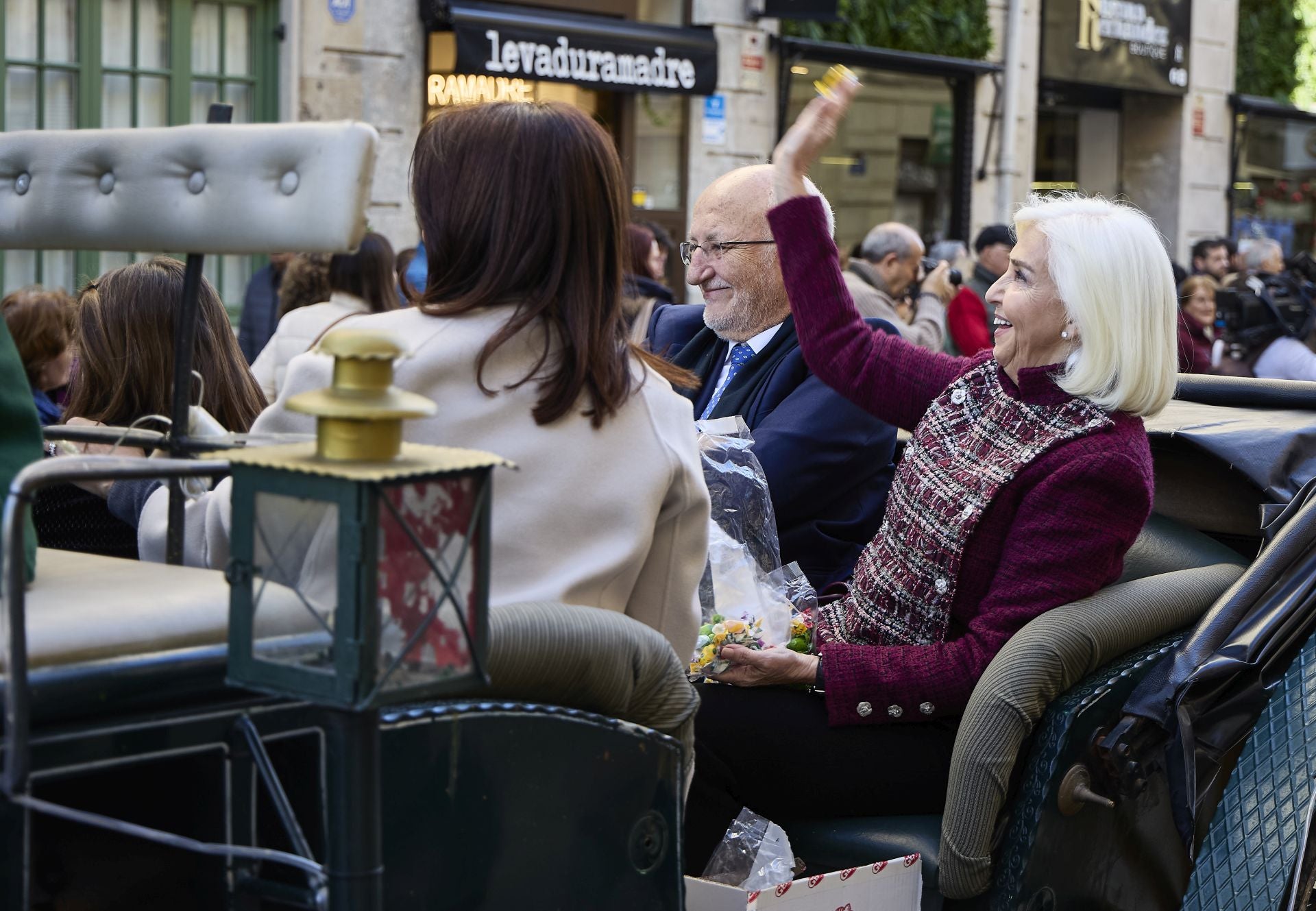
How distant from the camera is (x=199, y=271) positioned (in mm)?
1886

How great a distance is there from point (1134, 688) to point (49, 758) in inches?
70.2

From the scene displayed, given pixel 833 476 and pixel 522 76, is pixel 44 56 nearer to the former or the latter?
pixel 522 76

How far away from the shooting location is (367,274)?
5895mm

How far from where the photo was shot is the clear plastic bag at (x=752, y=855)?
2650mm

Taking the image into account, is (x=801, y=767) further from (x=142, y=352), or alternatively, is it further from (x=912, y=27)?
(x=912, y=27)

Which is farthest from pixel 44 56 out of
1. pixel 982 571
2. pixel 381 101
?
pixel 982 571

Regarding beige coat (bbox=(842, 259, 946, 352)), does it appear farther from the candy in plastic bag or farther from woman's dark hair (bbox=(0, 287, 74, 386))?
the candy in plastic bag

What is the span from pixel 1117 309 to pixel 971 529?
431mm

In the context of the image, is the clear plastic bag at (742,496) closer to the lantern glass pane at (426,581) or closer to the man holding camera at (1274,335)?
the lantern glass pane at (426,581)

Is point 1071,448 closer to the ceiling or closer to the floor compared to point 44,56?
closer to the floor

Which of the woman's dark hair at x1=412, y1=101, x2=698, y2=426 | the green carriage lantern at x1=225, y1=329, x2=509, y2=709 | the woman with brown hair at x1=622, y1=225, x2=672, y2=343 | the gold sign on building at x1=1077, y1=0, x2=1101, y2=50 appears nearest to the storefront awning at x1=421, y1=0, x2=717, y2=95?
the woman with brown hair at x1=622, y1=225, x2=672, y2=343

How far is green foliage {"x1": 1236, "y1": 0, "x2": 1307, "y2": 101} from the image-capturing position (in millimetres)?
16891

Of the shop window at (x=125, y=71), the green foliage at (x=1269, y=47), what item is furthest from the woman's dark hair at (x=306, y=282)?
the green foliage at (x=1269, y=47)

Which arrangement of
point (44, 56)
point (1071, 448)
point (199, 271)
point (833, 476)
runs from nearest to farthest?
point (199, 271) < point (1071, 448) < point (833, 476) < point (44, 56)
